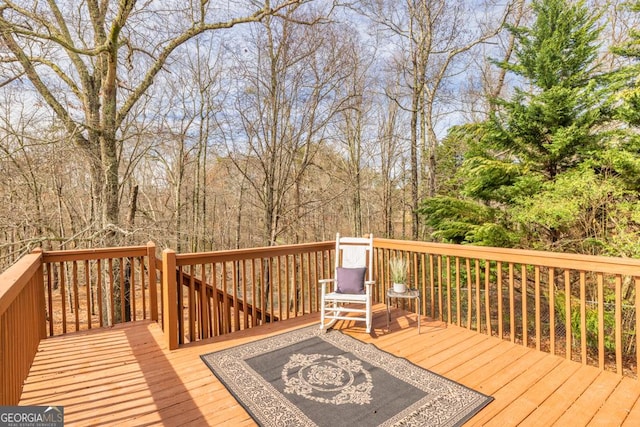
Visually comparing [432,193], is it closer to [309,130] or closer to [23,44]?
[309,130]

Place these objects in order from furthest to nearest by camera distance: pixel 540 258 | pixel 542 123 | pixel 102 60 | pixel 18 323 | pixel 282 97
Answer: pixel 282 97, pixel 102 60, pixel 542 123, pixel 540 258, pixel 18 323

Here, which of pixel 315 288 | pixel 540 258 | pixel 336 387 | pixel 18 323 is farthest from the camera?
pixel 315 288

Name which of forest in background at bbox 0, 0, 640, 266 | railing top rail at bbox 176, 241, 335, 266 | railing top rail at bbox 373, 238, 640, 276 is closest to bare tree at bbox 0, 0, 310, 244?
forest in background at bbox 0, 0, 640, 266

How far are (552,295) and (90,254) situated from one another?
16.3ft

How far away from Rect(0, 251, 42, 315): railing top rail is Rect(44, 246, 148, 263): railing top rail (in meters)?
0.26

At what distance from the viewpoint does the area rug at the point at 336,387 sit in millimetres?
2076

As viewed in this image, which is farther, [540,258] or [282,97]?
[282,97]

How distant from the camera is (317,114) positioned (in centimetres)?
849

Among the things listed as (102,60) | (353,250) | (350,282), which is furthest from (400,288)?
(102,60)

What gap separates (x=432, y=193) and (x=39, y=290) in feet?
26.4

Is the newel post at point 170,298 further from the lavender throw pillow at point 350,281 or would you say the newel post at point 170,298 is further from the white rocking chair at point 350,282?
the lavender throw pillow at point 350,281

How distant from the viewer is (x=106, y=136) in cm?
607

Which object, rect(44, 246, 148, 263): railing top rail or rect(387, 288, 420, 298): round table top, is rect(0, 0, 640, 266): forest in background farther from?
→ rect(387, 288, 420, 298): round table top

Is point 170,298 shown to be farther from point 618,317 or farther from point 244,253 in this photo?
point 618,317
